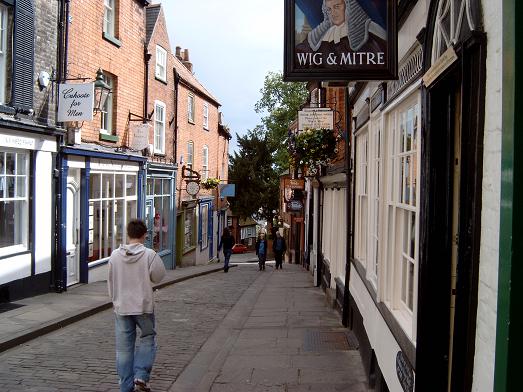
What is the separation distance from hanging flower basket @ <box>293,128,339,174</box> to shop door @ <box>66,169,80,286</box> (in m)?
5.39

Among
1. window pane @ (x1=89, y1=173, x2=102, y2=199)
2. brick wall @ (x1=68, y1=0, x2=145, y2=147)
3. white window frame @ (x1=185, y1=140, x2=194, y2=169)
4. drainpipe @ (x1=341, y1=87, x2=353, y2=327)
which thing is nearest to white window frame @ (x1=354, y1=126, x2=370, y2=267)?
drainpipe @ (x1=341, y1=87, x2=353, y2=327)

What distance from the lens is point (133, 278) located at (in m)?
5.44

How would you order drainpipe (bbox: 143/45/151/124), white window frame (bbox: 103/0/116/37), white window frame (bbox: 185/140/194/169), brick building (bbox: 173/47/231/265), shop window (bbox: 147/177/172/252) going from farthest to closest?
white window frame (bbox: 185/140/194/169) → brick building (bbox: 173/47/231/265) → shop window (bbox: 147/177/172/252) → drainpipe (bbox: 143/45/151/124) → white window frame (bbox: 103/0/116/37)

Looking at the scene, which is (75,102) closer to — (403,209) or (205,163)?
(403,209)

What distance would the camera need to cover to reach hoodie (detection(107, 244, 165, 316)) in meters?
5.39

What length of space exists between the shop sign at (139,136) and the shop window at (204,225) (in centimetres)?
1125

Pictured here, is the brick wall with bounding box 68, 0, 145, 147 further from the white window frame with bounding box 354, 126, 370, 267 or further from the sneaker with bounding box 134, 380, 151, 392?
the sneaker with bounding box 134, 380, 151, 392

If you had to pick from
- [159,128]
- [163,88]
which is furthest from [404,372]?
[163,88]

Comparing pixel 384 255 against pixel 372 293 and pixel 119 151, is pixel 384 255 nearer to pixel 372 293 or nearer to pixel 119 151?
pixel 372 293

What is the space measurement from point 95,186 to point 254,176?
3656 cm

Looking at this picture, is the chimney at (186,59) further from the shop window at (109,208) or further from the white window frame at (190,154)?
the shop window at (109,208)

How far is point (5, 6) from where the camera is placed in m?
10.4

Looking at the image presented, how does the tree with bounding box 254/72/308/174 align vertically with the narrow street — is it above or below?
above

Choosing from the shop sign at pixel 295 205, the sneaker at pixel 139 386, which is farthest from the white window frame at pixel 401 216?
the shop sign at pixel 295 205
